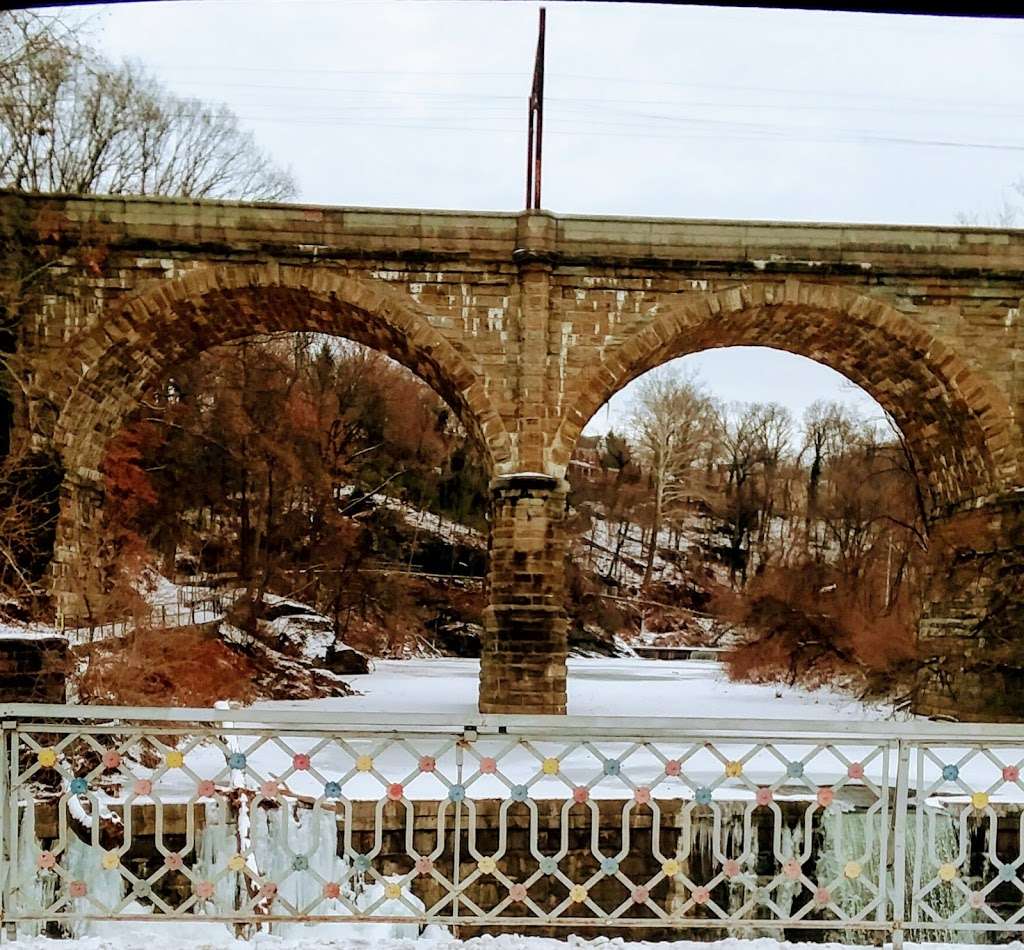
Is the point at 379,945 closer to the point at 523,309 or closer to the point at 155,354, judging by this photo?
the point at 523,309

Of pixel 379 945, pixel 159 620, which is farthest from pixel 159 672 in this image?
pixel 379 945

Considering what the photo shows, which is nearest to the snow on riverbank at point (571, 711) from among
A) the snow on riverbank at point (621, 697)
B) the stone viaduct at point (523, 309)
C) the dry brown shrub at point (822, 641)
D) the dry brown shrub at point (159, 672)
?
the snow on riverbank at point (621, 697)

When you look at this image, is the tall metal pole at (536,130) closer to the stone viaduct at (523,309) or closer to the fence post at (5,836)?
the stone viaduct at (523,309)

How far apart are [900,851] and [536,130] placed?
11776mm

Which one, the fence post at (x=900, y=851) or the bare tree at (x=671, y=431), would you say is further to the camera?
the bare tree at (x=671, y=431)

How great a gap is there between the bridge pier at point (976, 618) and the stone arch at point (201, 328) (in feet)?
20.3

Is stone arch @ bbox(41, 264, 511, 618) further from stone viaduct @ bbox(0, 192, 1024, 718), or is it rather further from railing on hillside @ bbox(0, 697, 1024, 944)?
railing on hillside @ bbox(0, 697, 1024, 944)

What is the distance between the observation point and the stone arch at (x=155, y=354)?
11.9 m

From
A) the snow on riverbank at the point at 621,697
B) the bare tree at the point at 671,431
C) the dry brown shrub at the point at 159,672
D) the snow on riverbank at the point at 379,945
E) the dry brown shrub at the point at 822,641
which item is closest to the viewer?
the snow on riverbank at the point at 379,945

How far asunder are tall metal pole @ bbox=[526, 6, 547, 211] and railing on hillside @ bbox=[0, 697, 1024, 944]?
7250 millimetres

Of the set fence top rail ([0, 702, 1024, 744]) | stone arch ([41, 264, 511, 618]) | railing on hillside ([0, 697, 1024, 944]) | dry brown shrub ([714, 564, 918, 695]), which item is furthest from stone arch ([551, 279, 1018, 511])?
fence top rail ([0, 702, 1024, 744])

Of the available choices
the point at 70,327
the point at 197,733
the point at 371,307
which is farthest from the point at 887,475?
the point at 197,733

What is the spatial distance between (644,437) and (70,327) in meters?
33.2

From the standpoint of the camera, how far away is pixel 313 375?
1082 inches
